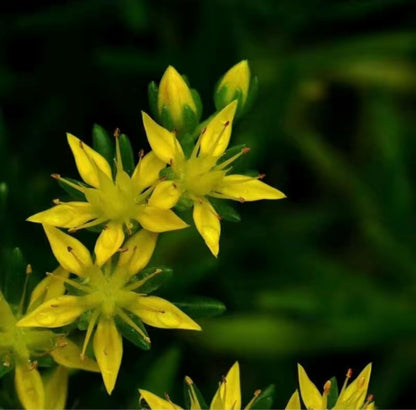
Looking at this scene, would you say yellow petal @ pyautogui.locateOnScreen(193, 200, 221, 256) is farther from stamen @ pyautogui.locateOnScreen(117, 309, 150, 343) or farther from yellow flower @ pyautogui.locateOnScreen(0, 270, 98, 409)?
yellow flower @ pyautogui.locateOnScreen(0, 270, 98, 409)

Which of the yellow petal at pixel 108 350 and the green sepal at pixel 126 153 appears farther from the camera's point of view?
the green sepal at pixel 126 153

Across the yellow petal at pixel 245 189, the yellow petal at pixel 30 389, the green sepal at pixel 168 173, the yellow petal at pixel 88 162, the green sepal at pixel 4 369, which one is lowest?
the yellow petal at pixel 30 389

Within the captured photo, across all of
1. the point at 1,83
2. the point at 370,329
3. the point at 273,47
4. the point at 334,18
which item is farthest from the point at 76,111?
the point at 370,329

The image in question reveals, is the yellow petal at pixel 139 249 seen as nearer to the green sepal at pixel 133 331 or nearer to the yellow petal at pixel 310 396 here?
the green sepal at pixel 133 331

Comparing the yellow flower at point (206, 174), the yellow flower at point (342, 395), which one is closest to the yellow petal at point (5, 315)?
the yellow flower at point (206, 174)

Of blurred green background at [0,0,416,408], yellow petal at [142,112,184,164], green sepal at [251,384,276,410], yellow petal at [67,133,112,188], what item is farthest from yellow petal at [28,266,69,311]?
blurred green background at [0,0,416,408]

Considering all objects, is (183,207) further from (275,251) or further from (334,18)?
(334,18)
